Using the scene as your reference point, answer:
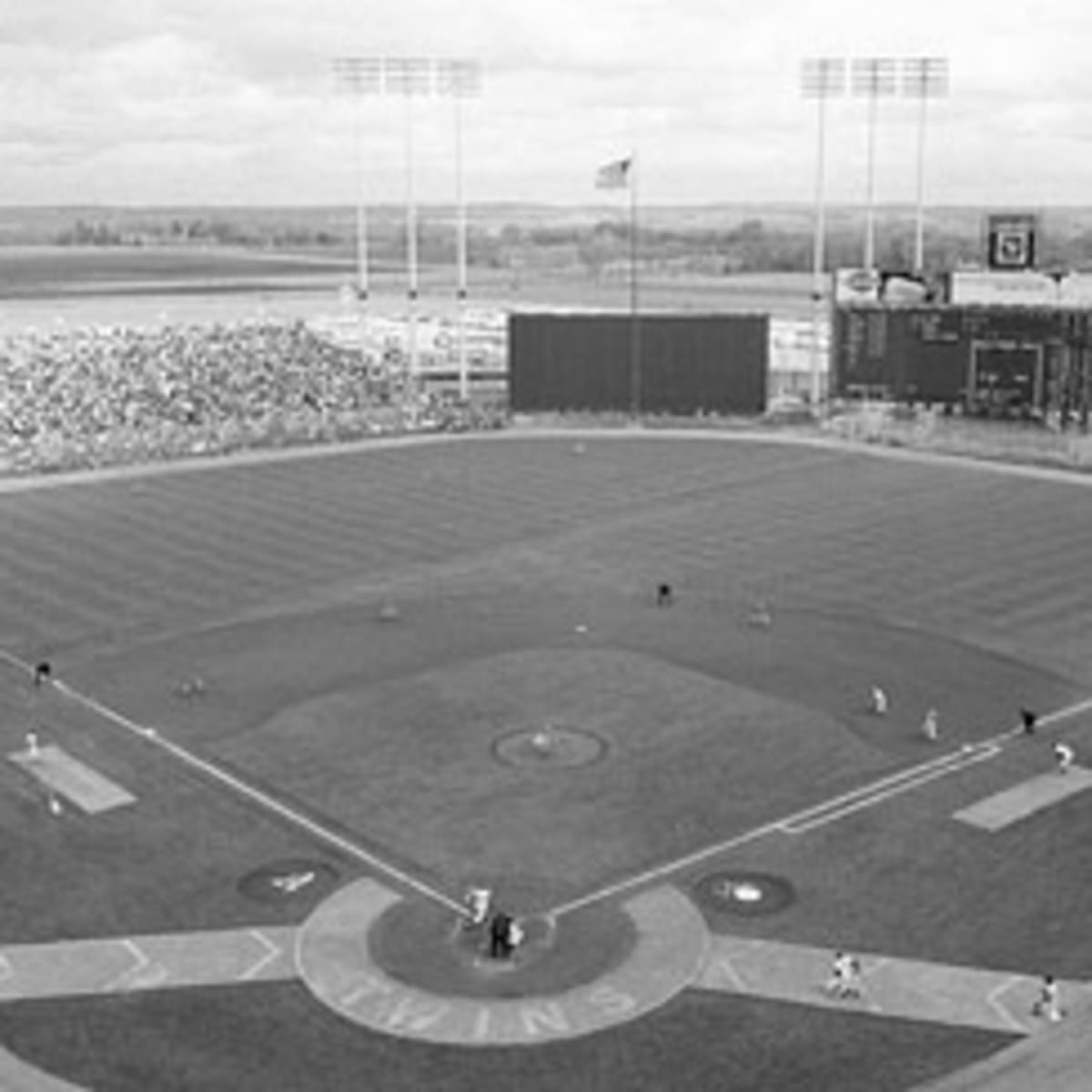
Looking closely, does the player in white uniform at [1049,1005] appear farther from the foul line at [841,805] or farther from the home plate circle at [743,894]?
the foul line at [841,805]

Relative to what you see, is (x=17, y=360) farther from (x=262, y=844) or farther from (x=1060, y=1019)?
(x=1060, y=1019)

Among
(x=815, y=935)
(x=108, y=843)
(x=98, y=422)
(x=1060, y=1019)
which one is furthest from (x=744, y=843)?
(x=98, y=422)

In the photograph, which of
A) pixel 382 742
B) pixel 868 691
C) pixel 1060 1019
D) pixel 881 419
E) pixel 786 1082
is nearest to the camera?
pixel 786 1082

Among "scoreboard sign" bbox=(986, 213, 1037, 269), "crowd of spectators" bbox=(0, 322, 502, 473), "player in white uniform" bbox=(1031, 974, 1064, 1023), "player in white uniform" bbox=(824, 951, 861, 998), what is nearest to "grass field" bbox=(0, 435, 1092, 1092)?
"player in white uniform" bbox=(824, 951, 861, 998)

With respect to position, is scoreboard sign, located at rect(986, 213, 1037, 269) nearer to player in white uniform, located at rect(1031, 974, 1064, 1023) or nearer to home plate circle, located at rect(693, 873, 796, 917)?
home plate circle, located at rect(693, 873, 796, 917)

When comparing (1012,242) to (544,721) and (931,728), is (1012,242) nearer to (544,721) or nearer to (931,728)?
(931,728)

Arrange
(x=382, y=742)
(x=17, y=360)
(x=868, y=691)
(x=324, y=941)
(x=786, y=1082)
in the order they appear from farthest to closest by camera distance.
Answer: (x=17, y=360) → (x=868, y=691) → (x=382, y=742) → (x=324, y=941) → (x=786, y=1082)
